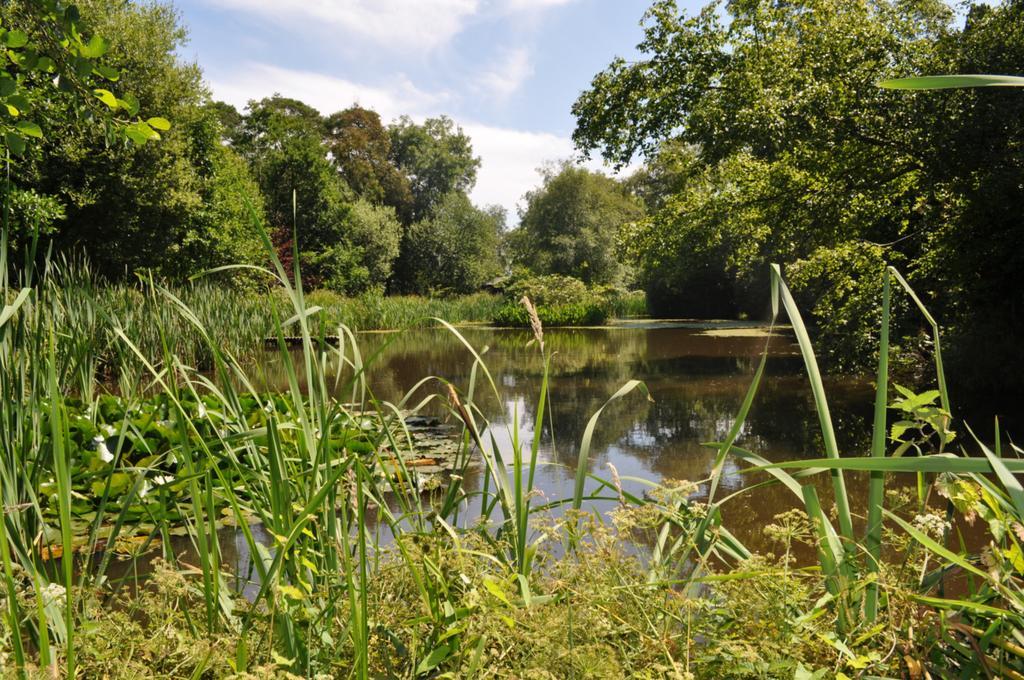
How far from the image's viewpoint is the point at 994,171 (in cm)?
581

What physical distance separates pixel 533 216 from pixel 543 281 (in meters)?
6.20

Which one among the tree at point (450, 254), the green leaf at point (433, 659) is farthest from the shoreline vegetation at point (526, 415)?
the tree at point (450, 254)

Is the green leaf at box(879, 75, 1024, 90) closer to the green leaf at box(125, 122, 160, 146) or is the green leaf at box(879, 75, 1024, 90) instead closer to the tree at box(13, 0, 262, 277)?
the green leaf at box(125, 122, 160, 146)

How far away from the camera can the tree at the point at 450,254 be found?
2895 centimetres

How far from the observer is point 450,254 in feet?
95.3

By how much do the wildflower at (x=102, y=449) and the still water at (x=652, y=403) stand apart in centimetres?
146

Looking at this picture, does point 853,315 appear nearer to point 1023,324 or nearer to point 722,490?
point 1023,324

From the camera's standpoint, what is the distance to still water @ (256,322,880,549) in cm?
374

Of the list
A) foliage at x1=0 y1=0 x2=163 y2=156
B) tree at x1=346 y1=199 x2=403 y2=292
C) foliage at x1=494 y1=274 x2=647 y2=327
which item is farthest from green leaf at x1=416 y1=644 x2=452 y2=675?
tree at x1=346 y1=199 x2=403 y2=292

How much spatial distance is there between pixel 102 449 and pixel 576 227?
77.8 ft

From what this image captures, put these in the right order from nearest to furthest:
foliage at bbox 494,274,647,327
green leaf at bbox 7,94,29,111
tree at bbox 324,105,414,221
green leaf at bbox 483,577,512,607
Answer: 1. green leaf at bbox 483,577,512,607
2. green leaf at bbox 7,94,29,111
3. foliage at bbox 494,274,647,327
4. tree at bbox 324,105,414,221

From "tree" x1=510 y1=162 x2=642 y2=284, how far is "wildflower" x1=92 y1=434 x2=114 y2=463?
21.9 metres

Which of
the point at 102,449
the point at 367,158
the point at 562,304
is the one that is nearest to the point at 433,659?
the point at 102,449

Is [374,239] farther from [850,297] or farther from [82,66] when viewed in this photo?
[82,66]
